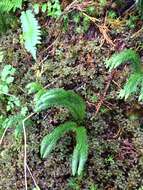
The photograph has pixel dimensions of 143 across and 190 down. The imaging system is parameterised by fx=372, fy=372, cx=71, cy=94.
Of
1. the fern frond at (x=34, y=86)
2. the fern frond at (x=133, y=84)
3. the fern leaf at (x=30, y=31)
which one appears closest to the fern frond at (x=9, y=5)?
the fern leaf at (x=30, y=31)

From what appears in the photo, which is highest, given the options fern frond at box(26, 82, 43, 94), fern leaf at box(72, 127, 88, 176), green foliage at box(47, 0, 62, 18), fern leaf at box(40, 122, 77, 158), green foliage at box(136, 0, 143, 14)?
green foliage at box(47, 0, 62, 18)

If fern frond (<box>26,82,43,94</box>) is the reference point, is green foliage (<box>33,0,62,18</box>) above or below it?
above

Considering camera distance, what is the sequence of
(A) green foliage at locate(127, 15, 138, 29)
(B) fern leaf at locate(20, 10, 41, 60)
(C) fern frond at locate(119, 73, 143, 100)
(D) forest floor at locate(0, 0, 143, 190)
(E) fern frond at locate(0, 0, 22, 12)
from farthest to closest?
(E) fern frond at locate(0, 0, 22, 12) < (B) fern leaf at locate(20, 10, 41, 60) < (A) green foliage at locate(127, 15, 138, 29) < (D) forest floor at locate(0, 0, 143, 190) < (C) fern frond at locate(119, 73, 143, 100)

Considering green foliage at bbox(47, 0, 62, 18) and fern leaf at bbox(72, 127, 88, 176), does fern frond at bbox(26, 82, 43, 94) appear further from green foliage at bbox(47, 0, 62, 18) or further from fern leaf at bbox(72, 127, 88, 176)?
green foliage at bbox(47, 0, 62, 18)

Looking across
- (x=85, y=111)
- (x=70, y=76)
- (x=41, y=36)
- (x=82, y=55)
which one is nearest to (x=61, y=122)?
→ (x=85, y=111)

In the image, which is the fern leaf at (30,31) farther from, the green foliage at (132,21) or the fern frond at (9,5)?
the green foliage at (132,21)

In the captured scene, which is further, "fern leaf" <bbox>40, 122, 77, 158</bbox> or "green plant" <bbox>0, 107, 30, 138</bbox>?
"green plant" <bbox>0, 107, 30, 138</bbox>

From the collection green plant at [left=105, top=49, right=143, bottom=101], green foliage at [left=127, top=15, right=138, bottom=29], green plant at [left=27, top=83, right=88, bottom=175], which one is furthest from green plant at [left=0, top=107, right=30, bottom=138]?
green foliage at [left=127, top=15, right=138, bottom=29]
